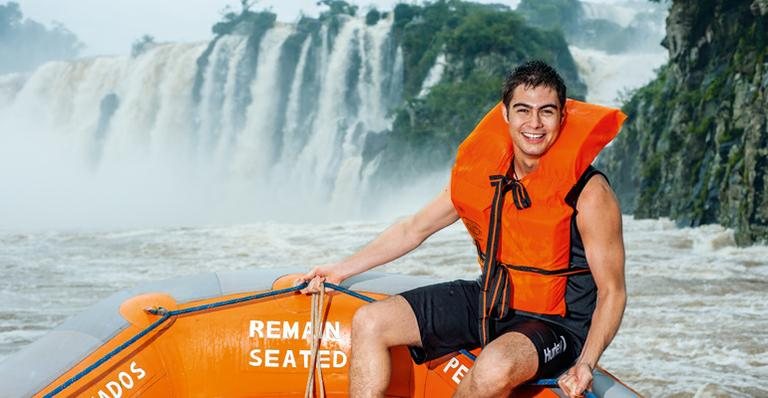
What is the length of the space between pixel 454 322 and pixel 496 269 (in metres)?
0.22

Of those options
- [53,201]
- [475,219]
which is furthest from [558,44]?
[475,219]

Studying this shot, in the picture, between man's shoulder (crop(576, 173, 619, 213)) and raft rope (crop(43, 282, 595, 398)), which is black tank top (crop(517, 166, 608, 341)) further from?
raft rope (crop(43, 282, 595, 398))

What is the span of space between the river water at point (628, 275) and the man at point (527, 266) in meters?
2.50

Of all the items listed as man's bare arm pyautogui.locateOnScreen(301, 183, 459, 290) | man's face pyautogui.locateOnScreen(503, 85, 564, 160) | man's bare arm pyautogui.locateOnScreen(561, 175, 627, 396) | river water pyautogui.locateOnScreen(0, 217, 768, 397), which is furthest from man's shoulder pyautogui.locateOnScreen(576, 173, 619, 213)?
river water pyautogui.locateOnScreen(0, 217, 768, 397)

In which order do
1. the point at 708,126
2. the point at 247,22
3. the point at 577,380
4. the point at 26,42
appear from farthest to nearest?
the point at 26,42
the point at 247,22
the point at 708,126
the point at 577,380

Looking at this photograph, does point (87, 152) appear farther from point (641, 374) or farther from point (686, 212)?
point (641, 374)

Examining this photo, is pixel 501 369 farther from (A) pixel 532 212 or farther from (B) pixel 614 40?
(B) pixel 614 40

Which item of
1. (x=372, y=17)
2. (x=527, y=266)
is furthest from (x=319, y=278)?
(x=372, y=17)

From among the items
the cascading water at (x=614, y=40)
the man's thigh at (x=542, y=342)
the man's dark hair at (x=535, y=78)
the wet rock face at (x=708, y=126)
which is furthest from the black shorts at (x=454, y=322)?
the cascading water at (x=614, y=40)

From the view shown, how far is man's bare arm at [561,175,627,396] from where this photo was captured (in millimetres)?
2332

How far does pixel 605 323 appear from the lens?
2.35 metres

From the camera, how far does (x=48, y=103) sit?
29484 mm

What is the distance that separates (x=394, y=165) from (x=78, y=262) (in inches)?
464

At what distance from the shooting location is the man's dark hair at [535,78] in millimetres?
2482
